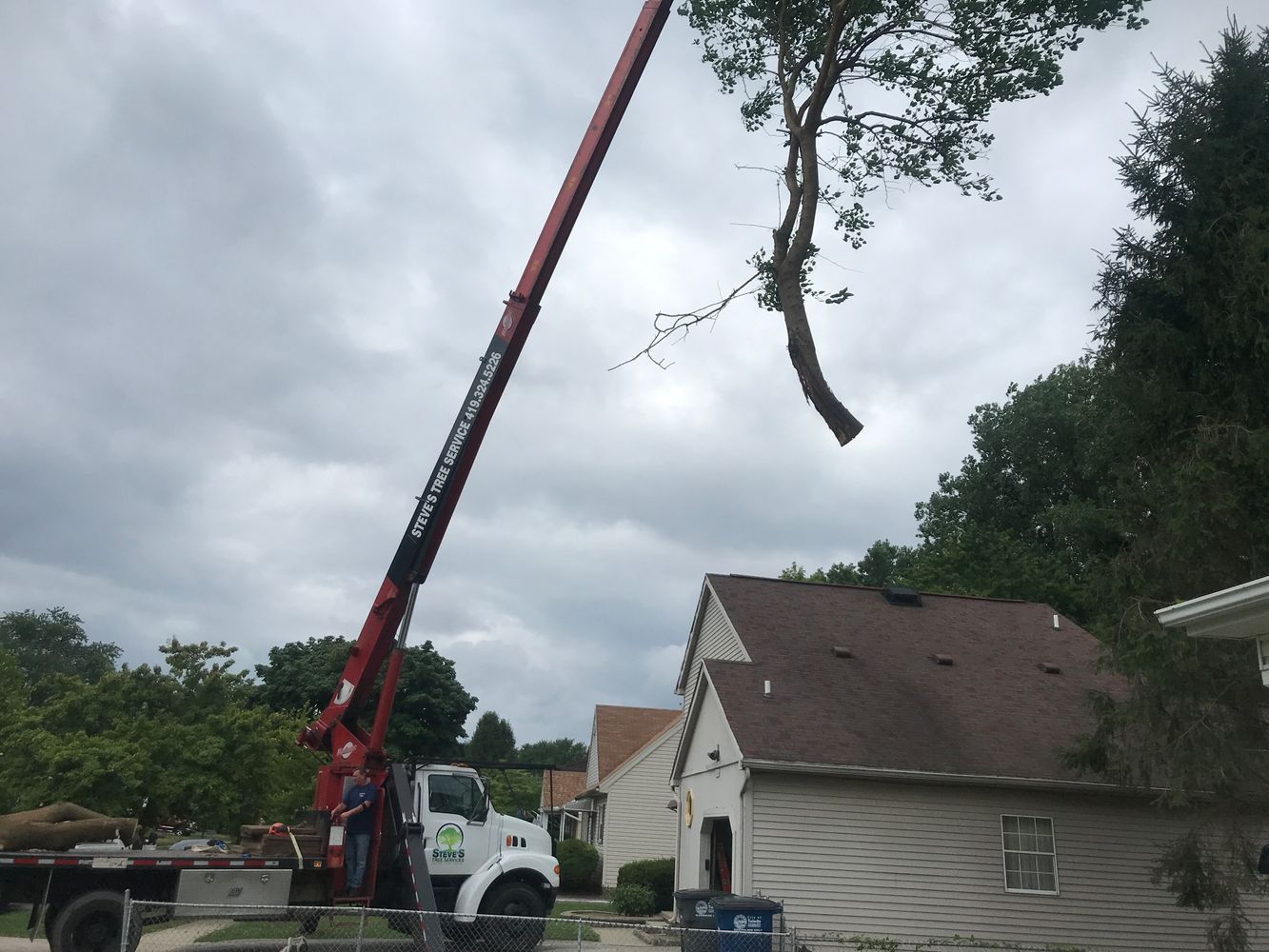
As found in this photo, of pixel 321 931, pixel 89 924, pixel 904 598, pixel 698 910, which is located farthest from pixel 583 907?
pixel 89 924

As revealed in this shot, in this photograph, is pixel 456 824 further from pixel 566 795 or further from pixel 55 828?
pixel 566 795

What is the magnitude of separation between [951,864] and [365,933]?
342 inches

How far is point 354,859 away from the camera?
1276cm

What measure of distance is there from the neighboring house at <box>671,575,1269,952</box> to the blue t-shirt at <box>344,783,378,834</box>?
5530 millimetres

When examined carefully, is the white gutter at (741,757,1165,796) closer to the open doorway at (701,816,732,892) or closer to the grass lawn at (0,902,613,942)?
the open doorway at (701,816,732,892)

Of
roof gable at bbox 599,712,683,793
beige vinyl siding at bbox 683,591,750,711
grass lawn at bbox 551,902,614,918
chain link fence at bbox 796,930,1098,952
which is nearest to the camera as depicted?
chain link fence at bbox 796,930,1098,952

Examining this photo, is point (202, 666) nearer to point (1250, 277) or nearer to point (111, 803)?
point (111, 803)

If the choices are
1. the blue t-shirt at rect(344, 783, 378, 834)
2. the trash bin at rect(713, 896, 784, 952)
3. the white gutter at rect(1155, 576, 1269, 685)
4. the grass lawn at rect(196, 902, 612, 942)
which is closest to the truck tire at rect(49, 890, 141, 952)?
the grass lawn at rect(196, 902, 612, 942)

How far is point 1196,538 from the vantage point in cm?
1316

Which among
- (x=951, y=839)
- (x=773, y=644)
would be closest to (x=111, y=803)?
(x=773, y=644)

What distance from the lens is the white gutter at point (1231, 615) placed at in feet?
24.9

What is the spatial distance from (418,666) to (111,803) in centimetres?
2363

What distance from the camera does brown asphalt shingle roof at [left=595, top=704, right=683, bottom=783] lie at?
41.4m

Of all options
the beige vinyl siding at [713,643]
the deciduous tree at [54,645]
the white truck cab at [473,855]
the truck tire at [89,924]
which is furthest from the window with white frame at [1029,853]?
the deciduous tree at [54,645]
